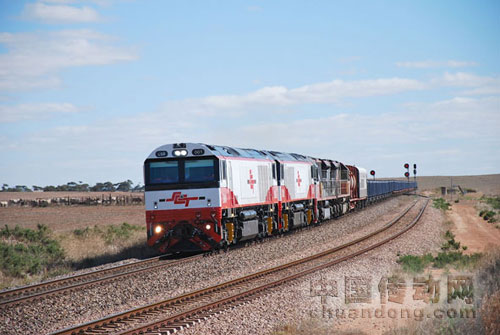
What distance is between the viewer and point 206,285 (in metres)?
15.9

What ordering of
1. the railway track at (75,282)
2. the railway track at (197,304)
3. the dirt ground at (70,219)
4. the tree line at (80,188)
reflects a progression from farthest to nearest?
the tree line at (80,188), the dirt ground at (70,219), the railway track at (75,282), the railway track at (197,304)

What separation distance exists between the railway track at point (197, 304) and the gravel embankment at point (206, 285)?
0.49m

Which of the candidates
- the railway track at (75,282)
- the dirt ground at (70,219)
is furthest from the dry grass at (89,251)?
the dirt ground at (70,219)

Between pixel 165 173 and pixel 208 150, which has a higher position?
pixel 208 150

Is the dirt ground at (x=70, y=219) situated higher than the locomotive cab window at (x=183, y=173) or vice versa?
the locomotive cab window at (x=183, y=173)

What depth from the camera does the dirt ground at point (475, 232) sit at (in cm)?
2702

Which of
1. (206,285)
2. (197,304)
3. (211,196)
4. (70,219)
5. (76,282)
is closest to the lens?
(197,304)

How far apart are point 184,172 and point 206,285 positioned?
6237 millimetres

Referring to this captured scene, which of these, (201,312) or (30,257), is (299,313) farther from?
(30,257)

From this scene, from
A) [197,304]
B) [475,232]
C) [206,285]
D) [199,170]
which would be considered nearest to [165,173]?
[199,170]

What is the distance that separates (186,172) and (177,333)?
435 inches

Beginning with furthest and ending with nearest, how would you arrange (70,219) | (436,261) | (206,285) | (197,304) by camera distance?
(70,219)
(436,261)
(206,285)
(197,304)

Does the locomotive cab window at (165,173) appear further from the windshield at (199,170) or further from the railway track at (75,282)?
the railway track at (75,282)

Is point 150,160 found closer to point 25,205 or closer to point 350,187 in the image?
point 350,187
